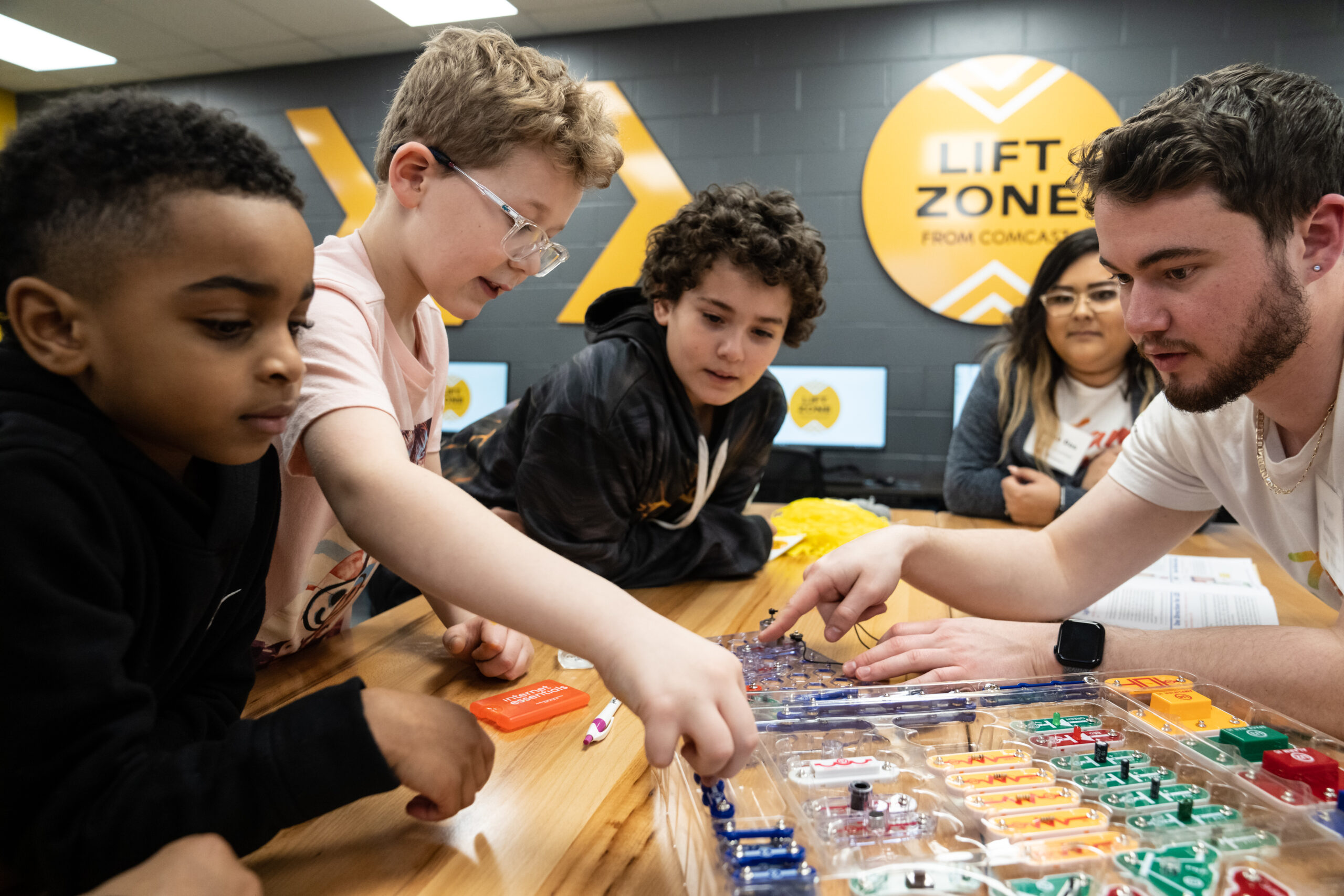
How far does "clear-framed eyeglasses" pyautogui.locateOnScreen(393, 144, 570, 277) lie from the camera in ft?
3.61

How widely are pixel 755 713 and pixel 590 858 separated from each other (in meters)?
0.22

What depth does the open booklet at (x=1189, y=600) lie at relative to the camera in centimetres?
132

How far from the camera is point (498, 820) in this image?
71cm

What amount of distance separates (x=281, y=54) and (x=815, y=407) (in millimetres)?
3724

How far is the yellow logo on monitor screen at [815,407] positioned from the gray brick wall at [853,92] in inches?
8.7

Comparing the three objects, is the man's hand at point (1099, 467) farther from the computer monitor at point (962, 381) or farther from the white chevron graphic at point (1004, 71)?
the white chevron graphic at point (1004, 71)

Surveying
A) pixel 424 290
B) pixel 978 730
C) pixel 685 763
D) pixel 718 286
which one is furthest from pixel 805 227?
pixel 685 763

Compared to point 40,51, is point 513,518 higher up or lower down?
lower down

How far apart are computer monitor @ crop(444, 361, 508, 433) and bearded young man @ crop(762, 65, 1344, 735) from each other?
11.5ft

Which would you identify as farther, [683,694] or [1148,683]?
[1148,683]

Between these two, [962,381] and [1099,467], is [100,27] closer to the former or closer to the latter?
[962,381]

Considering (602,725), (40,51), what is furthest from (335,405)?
(40,51)

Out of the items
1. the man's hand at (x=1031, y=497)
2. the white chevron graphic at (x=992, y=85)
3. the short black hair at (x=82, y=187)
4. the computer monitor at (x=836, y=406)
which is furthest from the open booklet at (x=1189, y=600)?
the white chevron graphic at (x=992, y=85)

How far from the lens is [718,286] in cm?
160
